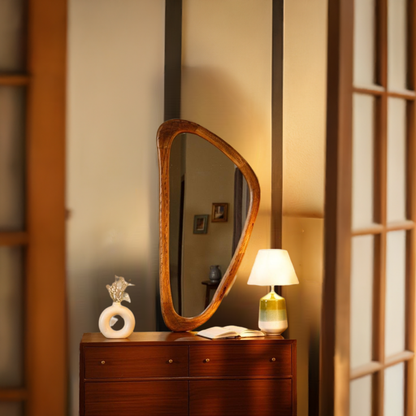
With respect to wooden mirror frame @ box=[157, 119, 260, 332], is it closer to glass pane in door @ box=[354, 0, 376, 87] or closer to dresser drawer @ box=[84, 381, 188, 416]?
dresser drawer @ box=[84, 381, 188, 416]

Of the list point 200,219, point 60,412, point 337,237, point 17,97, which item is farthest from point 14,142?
point 337,237

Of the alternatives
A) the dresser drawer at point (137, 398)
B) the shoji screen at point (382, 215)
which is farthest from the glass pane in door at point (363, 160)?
the dresser drawer at point (137, 398)

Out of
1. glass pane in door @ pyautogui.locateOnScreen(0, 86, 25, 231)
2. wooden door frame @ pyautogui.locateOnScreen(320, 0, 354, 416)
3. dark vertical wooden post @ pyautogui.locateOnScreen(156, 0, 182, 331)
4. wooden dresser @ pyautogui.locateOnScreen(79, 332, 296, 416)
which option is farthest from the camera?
dark vertical wooden post @ pyautogui.locateOnScreen(156, 0, 182, 331)

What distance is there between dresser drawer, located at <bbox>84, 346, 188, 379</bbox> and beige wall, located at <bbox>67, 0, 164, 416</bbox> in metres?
0.39

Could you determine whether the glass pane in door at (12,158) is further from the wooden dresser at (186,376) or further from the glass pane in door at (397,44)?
the glass pane in door at (397,44)

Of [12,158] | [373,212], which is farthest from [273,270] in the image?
[12,158]

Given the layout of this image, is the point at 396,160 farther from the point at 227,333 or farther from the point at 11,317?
the point at 11,317

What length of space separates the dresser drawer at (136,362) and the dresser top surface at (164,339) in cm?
3

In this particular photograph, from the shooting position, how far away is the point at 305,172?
2.82 m

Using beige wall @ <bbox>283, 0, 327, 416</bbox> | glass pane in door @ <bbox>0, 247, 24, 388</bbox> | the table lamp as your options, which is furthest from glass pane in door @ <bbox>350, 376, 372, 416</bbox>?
glass pane in door @ <bbox>0, 247, 24, 388</bbox>

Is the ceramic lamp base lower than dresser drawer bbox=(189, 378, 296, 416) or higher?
higher

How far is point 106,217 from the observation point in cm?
290

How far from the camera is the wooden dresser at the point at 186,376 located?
247 cm

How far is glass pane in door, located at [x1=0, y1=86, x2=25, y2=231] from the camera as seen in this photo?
269 centimetres
